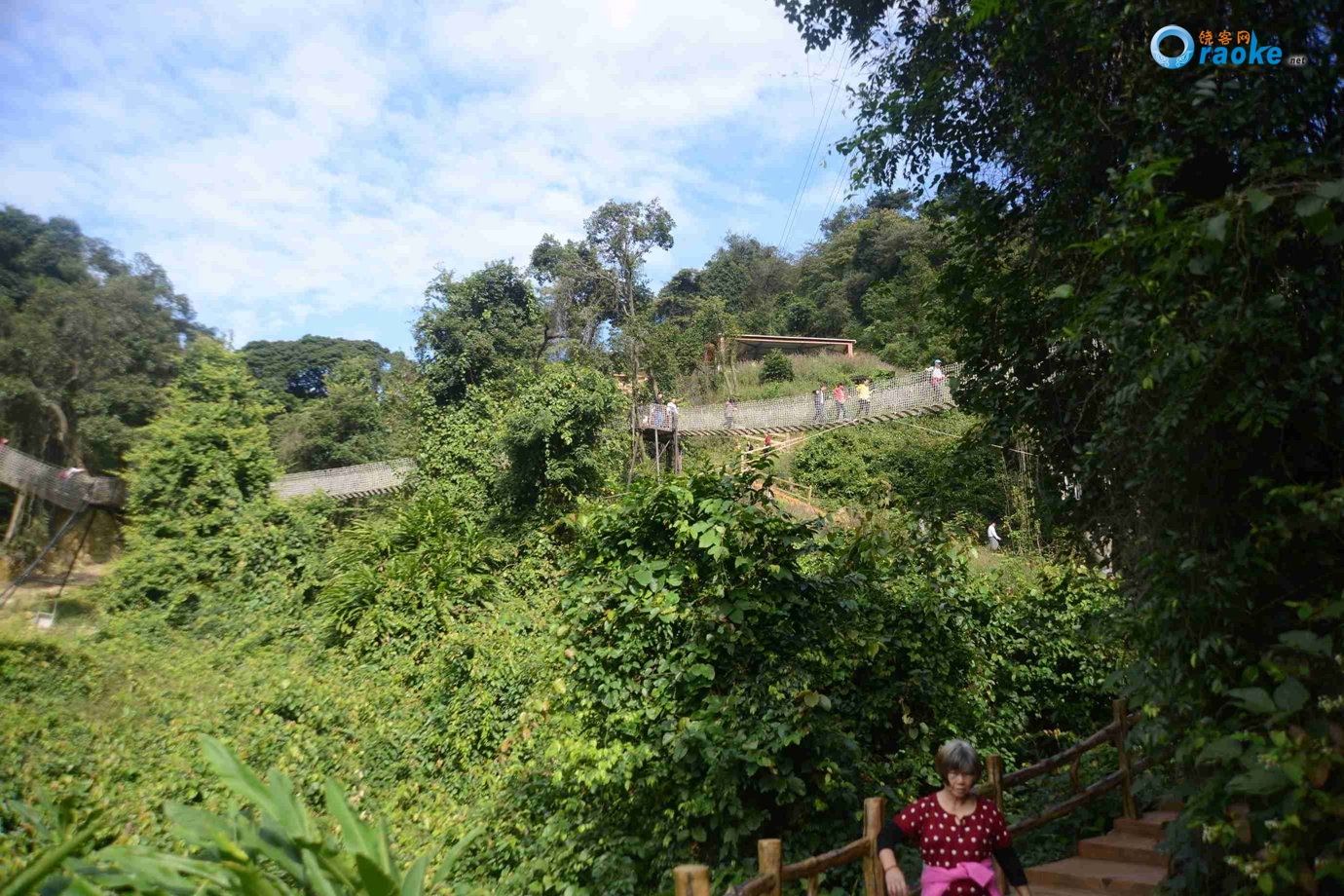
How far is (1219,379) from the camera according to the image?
3.37 m

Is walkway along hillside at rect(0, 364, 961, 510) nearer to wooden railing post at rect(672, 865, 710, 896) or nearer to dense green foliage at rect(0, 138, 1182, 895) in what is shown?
dense green foliage at rect(0, 138, 1182, 895)

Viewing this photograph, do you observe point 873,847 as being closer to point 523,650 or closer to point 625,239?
point 523,650

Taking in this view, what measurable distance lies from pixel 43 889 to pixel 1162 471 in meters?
4.00

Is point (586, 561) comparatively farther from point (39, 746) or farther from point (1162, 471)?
point (39, 746)

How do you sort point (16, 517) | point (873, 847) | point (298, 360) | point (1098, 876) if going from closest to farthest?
1. point (873, 847)
2. point (1098, 876)
3. point (16, 517)
4. point (298, 360)

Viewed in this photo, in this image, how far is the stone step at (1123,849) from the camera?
5430 millimetres

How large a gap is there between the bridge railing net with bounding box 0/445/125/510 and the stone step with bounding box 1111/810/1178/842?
56.8ft

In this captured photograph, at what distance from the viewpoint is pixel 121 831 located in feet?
20.7

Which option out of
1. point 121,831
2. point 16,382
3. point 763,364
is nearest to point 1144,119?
point 121,831

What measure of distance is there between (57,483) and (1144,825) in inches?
714

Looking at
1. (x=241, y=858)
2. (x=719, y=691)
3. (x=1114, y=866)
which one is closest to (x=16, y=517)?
(x=719, y=691)

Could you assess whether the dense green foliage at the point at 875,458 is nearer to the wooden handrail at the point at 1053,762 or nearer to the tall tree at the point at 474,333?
the tall tree at the point at 474,333

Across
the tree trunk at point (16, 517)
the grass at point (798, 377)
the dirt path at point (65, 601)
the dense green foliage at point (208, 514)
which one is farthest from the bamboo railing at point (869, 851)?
the tree trunk at point (16, 517)

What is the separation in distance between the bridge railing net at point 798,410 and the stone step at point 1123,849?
14.7 m
